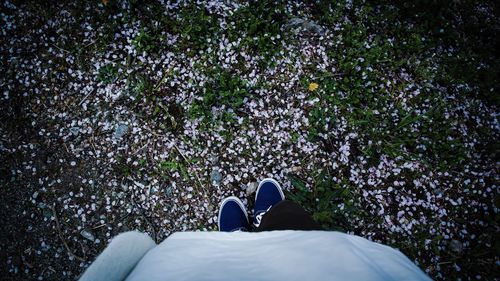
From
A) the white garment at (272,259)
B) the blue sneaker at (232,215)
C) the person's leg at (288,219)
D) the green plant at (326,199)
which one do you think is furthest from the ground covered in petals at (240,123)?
the white garment at (272,259)

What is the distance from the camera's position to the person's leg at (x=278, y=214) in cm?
251

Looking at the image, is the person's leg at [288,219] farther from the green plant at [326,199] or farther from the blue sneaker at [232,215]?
the green plant at [326,199]

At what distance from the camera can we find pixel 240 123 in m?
3.71

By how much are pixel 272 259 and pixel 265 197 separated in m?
1.74

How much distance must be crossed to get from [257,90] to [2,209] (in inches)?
144

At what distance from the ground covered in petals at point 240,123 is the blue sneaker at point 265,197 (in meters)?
0.18

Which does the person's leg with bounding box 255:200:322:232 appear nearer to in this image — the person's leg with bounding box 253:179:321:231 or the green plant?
the person's leg with bounding box 253:179:321:231

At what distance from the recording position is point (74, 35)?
3.89 m

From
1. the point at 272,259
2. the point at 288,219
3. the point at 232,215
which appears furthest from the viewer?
the point at 232,215

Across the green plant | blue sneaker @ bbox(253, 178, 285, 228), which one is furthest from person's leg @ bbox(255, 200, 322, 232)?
the green plant

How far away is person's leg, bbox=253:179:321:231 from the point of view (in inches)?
99.0

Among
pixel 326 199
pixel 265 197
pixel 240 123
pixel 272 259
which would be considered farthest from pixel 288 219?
pixel 240 123

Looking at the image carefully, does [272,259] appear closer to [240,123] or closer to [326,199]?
[326,199]

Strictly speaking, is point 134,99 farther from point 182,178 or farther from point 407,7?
point 407,7
